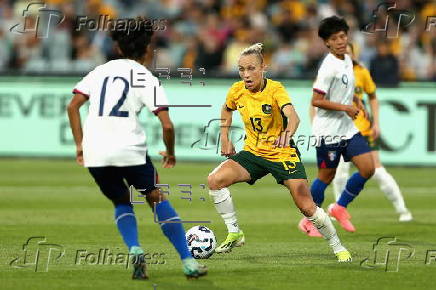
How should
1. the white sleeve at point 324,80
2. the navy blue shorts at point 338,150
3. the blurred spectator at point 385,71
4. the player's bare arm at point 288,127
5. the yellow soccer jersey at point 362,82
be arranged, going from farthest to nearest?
→ the blurred spectator at point 385,71
the yellow soccer jersey at point 362,82
the navy blue shorts at point 338,150
the white sleeve at point 324,80
the player's bare arm at point 288,127

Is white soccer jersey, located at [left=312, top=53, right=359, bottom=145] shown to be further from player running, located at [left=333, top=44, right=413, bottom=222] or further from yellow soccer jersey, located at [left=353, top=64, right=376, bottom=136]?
yellow soccer jersey, located at [left=353, top=64, right=376, bottom=136]

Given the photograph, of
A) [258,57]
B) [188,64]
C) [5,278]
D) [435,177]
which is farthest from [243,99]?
[188,64]

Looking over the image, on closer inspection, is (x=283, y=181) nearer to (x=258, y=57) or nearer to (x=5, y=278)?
(x=258, y=57)

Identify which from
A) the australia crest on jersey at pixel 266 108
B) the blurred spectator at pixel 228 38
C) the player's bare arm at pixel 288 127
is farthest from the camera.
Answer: the blurred spectator at pixel 228 38

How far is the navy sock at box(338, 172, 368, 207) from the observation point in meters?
11.8

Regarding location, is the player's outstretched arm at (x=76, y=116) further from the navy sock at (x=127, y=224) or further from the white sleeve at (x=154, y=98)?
the navy sock at (x=127, y=224)

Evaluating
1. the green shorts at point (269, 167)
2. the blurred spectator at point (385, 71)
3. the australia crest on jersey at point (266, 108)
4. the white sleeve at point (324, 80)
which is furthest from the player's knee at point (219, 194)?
the blurred spectator at point (385, 71)

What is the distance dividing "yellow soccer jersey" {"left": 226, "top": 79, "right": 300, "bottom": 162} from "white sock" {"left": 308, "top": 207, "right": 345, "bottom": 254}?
0.55 meters

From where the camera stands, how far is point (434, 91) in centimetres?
1897

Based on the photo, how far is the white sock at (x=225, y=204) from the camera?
9.72 m

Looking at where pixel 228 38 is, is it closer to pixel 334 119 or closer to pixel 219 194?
pixel 334 119

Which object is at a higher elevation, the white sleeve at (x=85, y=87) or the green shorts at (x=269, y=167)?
the white sleeve at (x=85, y=87)

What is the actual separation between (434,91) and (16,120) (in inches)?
302

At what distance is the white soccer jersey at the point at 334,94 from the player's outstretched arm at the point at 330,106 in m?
0.07
